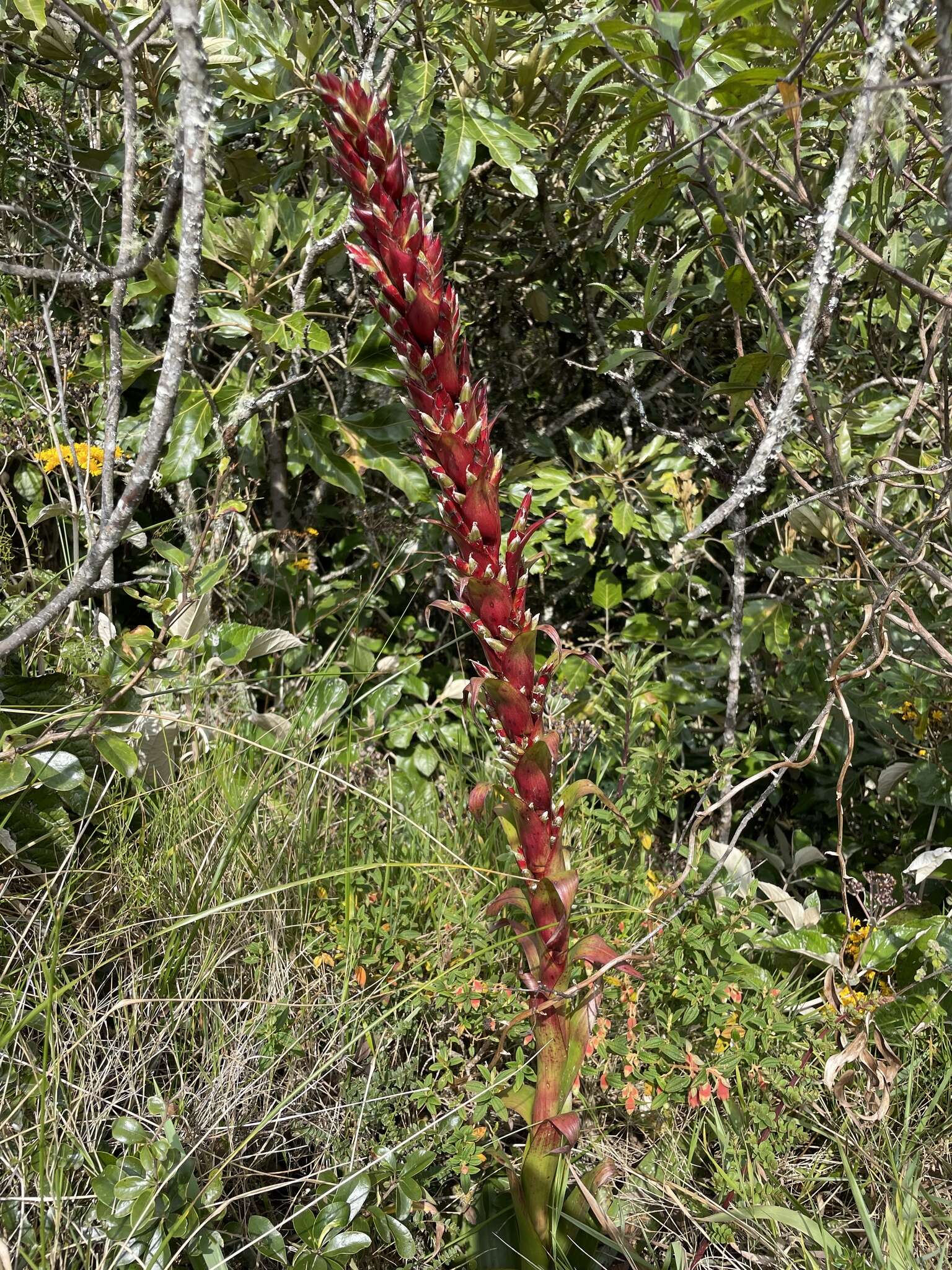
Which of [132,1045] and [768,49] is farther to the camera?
[768,49]

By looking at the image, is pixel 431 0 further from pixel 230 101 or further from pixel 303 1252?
pixel 303 1252

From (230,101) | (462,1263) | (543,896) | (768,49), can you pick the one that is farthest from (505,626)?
(230,101)

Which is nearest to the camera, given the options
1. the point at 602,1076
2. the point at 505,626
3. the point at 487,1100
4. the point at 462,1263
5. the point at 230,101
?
the point at 505,626

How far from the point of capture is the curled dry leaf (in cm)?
169

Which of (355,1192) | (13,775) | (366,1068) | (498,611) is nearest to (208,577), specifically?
(13,775)

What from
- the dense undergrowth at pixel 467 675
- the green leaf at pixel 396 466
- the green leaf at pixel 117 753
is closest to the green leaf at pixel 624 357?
the dense undergrowth at pixel 467 675

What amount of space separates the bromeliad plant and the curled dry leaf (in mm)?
476

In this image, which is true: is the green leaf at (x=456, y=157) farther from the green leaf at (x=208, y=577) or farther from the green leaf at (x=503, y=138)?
the green leaf at (x=208, y=577)

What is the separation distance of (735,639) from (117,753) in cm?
139

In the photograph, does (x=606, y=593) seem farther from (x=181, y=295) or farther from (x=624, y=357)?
(x=181, y=295)

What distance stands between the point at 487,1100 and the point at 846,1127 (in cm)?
61

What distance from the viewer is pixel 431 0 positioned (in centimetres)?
239

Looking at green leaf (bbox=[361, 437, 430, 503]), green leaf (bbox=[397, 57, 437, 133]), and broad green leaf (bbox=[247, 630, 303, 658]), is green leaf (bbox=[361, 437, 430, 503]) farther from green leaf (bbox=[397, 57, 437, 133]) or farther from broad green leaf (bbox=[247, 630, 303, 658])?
green leaf (bbox=[397, 57, 437, 133])

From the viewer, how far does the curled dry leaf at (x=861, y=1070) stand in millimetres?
1688
